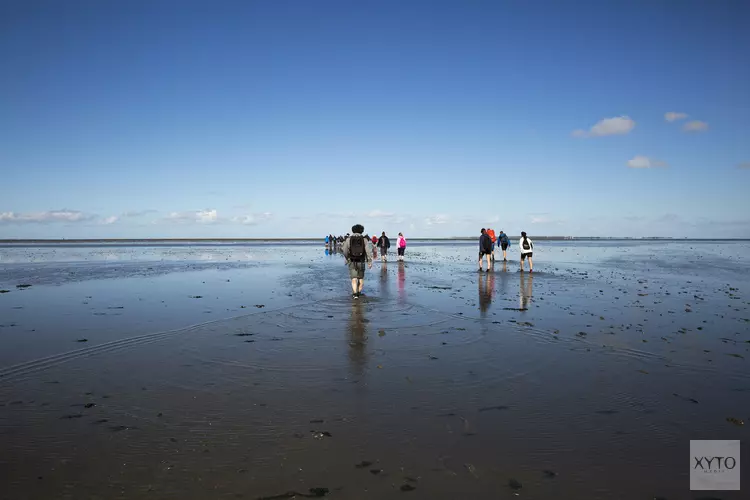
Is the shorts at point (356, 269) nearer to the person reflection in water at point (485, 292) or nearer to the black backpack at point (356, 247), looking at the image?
the black backpack at point (356, 247)

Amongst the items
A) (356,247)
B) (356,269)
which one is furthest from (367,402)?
(356,269)

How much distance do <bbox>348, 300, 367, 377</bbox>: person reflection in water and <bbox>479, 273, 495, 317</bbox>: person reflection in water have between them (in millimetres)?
4103

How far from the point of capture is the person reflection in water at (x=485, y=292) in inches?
576

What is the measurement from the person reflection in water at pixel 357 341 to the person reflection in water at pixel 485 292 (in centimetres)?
410

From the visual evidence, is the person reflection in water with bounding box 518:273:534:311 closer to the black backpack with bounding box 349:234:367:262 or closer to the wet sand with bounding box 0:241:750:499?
the wet sand with bounding box 0:241:750:499

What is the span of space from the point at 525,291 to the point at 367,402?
47.4 feet

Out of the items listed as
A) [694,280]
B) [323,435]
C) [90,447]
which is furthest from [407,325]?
[694,280]

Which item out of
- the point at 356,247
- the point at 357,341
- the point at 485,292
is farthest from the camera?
the point at 485,292

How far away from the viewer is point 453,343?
9734 millimetres

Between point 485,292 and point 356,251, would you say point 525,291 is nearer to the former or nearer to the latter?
point 485,292

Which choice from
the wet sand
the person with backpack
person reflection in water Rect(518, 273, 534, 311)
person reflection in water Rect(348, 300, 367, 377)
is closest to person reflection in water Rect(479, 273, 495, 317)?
the wet sand

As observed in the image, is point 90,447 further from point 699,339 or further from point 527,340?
point 699,339

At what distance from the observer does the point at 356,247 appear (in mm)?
16031

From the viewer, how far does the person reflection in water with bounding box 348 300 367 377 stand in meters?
7.96
